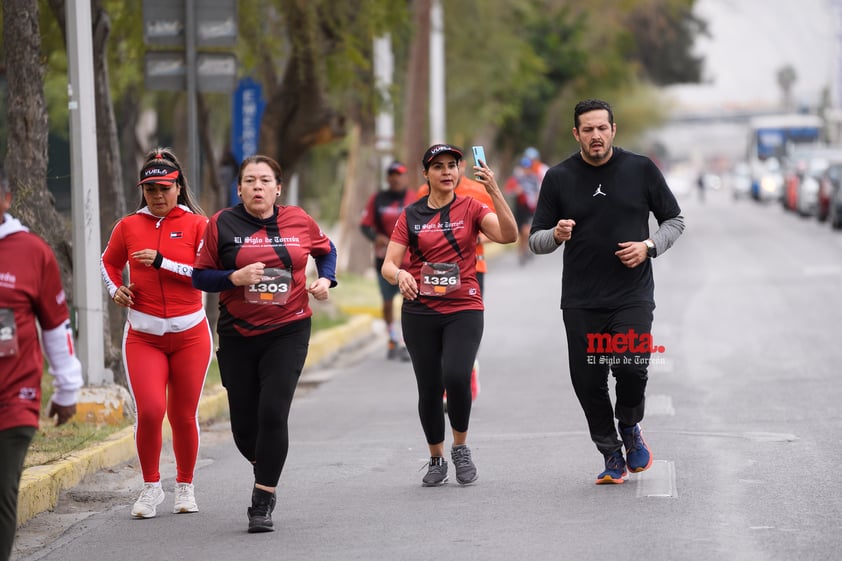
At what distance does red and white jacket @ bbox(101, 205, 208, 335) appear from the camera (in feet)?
25.1

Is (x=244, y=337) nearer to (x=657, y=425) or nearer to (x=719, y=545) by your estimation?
(x=719, y=545)

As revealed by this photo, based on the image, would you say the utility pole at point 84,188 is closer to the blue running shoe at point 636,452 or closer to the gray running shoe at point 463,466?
the gray running shoe at point 463,466

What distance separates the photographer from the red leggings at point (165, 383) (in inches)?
301

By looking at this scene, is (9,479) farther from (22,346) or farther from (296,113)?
(296,113)

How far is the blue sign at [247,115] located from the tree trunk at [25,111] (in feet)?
18.0

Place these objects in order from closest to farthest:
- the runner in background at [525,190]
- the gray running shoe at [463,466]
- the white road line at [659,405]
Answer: the gray running shoe at [463,466] → the white road line at [659,405] → the runner in background at [525,190]

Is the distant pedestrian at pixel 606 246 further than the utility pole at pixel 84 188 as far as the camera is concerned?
No

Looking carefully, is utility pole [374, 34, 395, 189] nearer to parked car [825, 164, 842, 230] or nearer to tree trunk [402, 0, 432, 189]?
tree trunk [402, 0, 432, 189]

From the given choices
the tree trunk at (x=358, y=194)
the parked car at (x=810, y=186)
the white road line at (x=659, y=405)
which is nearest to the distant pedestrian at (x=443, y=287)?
the white road line at (x=659, y=405)

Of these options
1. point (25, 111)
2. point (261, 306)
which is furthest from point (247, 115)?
point (261, 306)

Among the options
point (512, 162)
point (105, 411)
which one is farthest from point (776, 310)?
point (512, 162)

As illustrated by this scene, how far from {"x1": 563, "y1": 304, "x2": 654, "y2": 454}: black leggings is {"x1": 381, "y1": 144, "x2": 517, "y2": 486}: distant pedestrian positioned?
1.90 ft

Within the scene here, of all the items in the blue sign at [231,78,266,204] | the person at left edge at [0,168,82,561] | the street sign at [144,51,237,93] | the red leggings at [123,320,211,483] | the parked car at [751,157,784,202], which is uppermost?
the street sign at [144,51,237,93]

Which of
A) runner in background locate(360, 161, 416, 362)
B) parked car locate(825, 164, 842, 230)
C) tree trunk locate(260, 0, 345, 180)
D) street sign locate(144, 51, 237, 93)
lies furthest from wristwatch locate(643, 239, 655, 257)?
parked car locate(825, 164, 842, 230)
